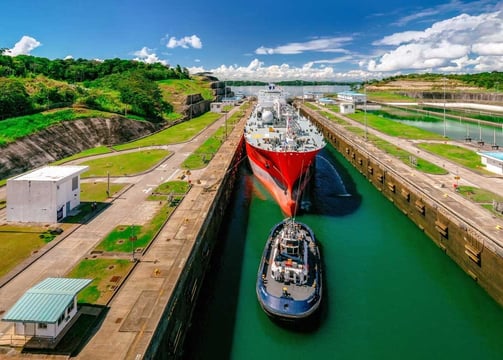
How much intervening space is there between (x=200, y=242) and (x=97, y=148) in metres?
42.7

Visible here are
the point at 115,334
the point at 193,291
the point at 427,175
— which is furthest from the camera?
the point at 427,175

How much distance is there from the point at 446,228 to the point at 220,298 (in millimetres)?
22491

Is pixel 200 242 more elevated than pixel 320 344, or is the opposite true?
pixel 200 242

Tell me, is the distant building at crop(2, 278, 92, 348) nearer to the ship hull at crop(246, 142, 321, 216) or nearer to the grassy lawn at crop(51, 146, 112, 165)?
the ship hull at crop(246, 142, 321, 216)

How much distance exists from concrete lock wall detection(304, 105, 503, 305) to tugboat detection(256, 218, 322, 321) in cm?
1333

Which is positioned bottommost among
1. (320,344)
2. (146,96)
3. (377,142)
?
(320,344)

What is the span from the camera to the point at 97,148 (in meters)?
59.7

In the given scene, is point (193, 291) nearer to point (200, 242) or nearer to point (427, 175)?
point (200, 242)

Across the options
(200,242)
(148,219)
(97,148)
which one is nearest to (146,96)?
(97,148)

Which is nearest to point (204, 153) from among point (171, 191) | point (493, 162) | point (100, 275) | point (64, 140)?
point (171, 191)

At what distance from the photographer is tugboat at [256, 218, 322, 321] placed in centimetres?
2134

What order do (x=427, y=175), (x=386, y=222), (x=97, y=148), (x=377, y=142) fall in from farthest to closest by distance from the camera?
(x=377, y=142)
(x=97, y=148)
(x=427, y=175)
(x=386, y=222)

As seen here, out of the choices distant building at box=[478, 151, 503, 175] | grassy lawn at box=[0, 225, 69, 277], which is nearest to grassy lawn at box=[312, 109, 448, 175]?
distant building at box=[478, 151, 503, 175]

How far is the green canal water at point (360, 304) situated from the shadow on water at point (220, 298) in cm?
8
